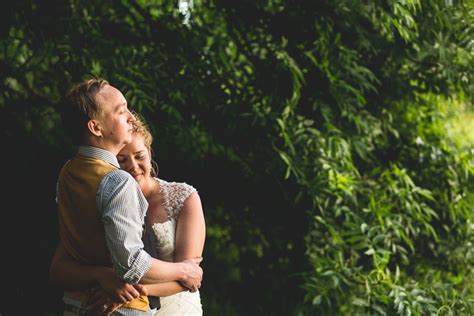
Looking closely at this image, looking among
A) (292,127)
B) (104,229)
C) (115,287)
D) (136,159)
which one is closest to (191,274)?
(115,287)

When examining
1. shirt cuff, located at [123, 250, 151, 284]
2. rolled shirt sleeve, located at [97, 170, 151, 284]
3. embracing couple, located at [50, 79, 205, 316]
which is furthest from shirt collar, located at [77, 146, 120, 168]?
shirt cuff, located at [123, 250, 151, 284]

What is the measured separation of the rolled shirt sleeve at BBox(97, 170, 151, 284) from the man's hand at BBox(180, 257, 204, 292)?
10.2 inches

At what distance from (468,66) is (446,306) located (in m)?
1.69

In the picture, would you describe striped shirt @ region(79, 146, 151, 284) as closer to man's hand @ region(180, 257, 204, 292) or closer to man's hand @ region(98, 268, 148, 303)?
man's hand @ region(98, 268, 148, 303)

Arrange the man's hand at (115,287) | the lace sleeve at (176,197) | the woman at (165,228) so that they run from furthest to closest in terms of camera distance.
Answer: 1. the lace sleeve at (176,197)
2. the woman at (165,228)
3. the man's hand at (115,287)

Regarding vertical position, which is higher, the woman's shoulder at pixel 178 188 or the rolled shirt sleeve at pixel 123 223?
the woman's shoulder at pixel 178 188

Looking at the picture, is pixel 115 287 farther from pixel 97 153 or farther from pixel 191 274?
pixel 97 153

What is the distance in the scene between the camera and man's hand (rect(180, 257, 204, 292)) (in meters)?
2.73

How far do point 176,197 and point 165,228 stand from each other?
0.44 ft

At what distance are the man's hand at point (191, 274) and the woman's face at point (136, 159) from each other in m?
0.42

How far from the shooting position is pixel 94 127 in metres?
2.57

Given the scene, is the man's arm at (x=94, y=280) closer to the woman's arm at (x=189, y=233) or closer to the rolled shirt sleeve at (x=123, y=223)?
the rolled shirt sleeve at (x=123, y=223)

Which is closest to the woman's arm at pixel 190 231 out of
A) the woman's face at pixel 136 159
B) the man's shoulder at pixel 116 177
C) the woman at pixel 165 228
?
the woman at pixel 165 228

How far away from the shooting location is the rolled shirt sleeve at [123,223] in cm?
240
